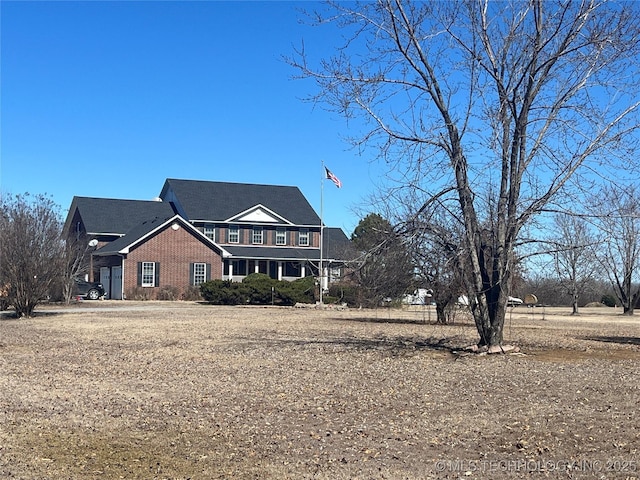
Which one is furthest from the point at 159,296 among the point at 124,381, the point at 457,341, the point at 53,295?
the point at 124,381

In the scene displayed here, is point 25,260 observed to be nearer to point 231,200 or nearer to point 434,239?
point 434,239

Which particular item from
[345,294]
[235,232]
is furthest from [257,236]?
[345,294]

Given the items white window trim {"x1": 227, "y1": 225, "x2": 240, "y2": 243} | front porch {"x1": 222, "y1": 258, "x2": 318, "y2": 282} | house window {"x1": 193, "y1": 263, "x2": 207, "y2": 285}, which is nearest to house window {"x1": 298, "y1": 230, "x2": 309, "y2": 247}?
front porch {"x1": 222, "y1": 258, "x2": 318, "y2": 282}

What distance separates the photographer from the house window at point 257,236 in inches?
2010

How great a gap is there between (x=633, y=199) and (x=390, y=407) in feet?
22.8

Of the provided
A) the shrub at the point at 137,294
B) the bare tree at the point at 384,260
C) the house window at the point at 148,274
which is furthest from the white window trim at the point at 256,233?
the bare tree at the point at 384,260

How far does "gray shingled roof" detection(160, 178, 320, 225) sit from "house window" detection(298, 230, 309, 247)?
2.44 feet

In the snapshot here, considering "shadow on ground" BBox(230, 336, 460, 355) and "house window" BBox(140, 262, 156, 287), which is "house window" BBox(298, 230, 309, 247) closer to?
"house window" BBox(140, 262, 156, 287)

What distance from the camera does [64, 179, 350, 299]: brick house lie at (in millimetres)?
43188

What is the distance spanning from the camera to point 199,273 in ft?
145

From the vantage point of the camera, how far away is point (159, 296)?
140ft

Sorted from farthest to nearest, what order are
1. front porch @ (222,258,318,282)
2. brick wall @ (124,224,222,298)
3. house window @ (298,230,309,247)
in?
house window @ (298,230,309,247) < front porch @ (222,258,318,282) < brick wall @ (124,224,222,298)

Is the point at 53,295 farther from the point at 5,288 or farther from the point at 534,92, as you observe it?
the point at 534,92

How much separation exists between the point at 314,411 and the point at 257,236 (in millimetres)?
42933
